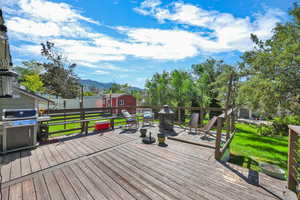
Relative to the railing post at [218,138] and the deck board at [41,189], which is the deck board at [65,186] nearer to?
the deck board at [41,189]

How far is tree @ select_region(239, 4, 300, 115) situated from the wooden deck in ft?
13.2

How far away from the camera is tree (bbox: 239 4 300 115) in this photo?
499cm

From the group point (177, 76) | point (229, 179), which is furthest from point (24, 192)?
point (177, 76)

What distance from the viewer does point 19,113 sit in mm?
3225

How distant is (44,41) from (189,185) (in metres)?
26.3

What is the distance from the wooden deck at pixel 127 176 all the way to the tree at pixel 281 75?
13.2 feet

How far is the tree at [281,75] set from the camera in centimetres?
499

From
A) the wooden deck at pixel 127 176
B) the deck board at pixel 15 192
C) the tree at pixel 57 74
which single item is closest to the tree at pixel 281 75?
the wooden deck at pixel 127 176

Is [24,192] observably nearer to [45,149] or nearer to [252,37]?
[45,149]

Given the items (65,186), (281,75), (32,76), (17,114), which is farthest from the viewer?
(32,76)

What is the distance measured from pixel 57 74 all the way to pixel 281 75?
25.3 meters

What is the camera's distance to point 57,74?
20562 millimetres

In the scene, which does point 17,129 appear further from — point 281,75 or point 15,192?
point 281,75

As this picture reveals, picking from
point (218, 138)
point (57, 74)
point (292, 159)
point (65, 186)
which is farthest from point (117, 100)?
point (292, 159)
